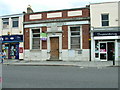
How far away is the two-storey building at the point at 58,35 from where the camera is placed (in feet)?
57.6

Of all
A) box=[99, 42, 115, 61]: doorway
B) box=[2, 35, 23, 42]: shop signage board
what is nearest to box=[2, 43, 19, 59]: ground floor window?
box=[2, 35, 23, 42]: shop signage board

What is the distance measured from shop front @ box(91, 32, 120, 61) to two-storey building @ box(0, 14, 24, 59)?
387 inches

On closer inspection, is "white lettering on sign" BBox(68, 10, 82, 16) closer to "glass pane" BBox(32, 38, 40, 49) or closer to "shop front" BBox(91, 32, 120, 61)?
"shop front" BBox(91, 32, 120, 61)

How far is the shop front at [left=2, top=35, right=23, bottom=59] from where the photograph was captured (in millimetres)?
20047

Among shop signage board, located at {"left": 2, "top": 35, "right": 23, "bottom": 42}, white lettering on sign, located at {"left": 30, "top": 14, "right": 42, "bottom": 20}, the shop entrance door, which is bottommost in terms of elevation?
the shop entrance door

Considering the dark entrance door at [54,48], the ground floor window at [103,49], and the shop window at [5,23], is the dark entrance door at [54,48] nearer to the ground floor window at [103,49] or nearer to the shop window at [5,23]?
the ground floor window at [103,49]

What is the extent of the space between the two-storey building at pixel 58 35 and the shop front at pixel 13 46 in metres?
0.90

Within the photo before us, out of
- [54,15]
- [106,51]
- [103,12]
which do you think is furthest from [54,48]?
[103,12]

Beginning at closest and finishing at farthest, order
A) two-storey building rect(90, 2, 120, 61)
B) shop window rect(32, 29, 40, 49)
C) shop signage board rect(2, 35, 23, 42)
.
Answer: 1. two-storey building rect(90, 2, 120, 61)
2. shop window rect(32, 29, 40, 49)
3. shop signage board rect(2, 35, 23, 42)

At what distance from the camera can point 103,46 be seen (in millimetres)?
17281

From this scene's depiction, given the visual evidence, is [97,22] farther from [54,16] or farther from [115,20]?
[54,16]

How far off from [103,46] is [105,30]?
6.33 feet

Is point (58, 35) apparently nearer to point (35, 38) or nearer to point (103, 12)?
point (35, 38)

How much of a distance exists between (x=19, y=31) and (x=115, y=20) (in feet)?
41.7
